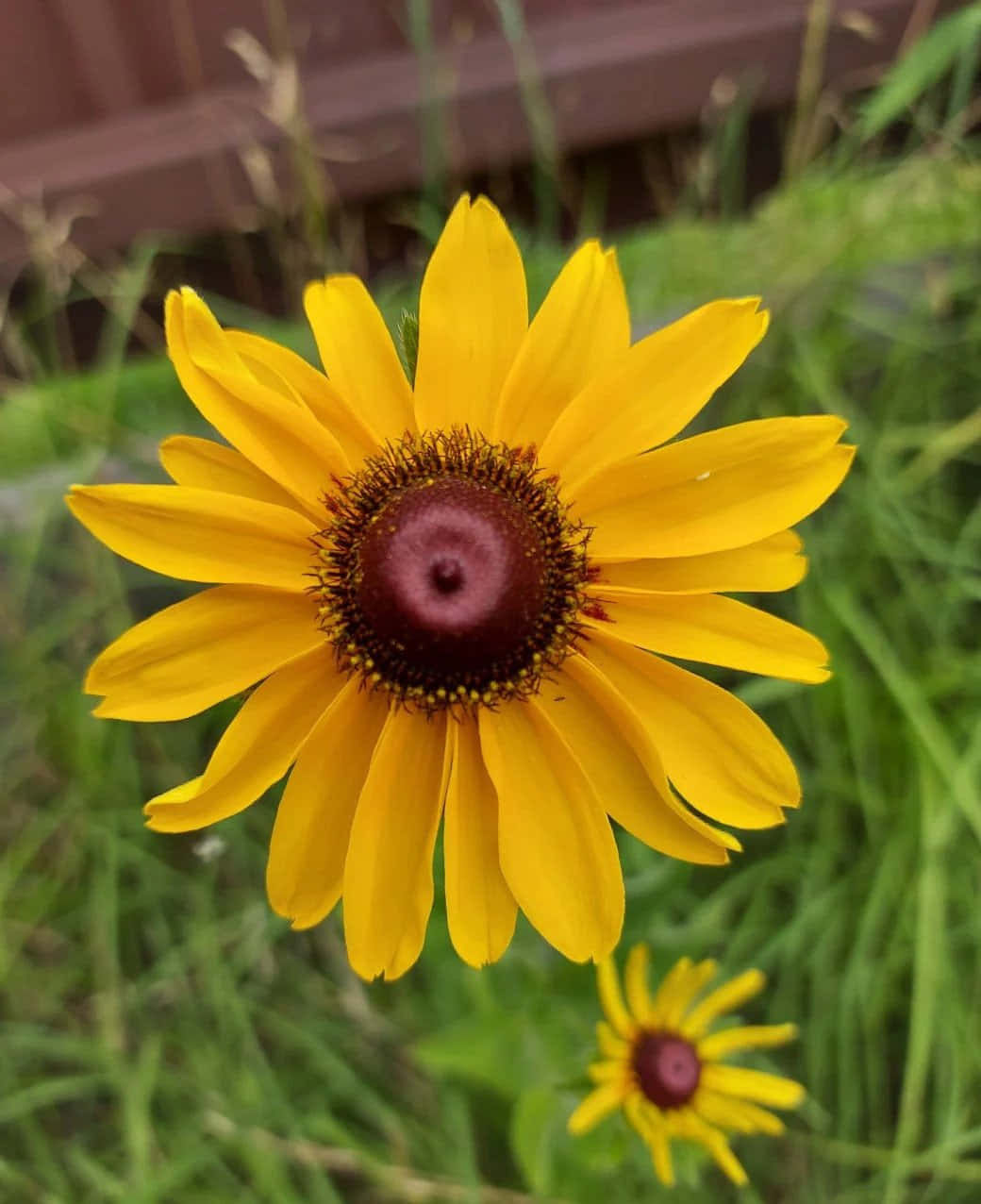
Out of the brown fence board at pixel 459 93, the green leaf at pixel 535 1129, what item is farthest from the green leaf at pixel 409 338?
the brown fence board at pixel 459 93

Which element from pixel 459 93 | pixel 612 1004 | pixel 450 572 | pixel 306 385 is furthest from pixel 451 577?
pixel 459 93

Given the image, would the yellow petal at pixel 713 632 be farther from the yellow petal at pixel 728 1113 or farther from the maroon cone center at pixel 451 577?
the yellow petal at pixel 728 1113

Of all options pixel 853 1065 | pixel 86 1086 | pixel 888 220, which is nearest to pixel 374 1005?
pixel 86 1086

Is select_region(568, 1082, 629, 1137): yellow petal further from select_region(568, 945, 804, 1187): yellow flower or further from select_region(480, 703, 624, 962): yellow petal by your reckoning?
select_region(480, 703, 624, 962): yellow petal

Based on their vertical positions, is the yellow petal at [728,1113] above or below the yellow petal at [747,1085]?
below

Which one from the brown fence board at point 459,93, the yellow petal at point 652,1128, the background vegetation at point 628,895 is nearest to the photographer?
the yellow petal at point 652,1128
